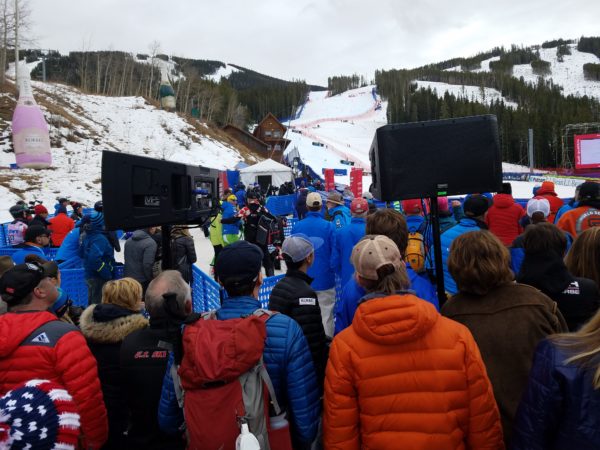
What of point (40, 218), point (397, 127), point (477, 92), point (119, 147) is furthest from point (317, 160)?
point (477, 92)

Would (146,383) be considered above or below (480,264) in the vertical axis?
below

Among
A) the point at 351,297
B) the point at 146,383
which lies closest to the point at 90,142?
the point at 146,383

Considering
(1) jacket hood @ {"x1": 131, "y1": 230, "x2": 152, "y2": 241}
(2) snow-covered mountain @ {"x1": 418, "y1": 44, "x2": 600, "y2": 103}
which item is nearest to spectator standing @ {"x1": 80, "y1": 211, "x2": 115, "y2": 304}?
(1) jacket hood @ {"x1": 131, "y1": 230, "x2": 152, "y2": 241}

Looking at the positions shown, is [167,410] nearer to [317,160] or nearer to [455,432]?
[455,432]

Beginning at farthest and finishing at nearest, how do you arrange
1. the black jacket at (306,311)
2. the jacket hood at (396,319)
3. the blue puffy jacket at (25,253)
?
the blue puffy jacket at (25,253), the black jacket at (306,311), the jacket hood at (396,319)

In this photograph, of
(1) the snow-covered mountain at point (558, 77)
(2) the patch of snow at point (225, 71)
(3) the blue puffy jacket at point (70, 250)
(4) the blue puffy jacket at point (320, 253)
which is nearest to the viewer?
(4) the blue puffy jacket at point (320, 253)

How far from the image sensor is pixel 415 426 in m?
1.55

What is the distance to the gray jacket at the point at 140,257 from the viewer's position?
16.2 feet

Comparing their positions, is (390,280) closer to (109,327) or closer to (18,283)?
(109,327)

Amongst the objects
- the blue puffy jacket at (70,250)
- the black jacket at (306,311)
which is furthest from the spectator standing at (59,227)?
the black jacket at (306,311)

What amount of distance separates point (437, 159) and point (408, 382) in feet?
5.91

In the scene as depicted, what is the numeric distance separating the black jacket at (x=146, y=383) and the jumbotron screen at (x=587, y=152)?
133ft

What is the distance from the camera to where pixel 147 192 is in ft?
7.69

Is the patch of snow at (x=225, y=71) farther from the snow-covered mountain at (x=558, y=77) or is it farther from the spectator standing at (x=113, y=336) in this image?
the spectator standing at (x=113, y=336)
